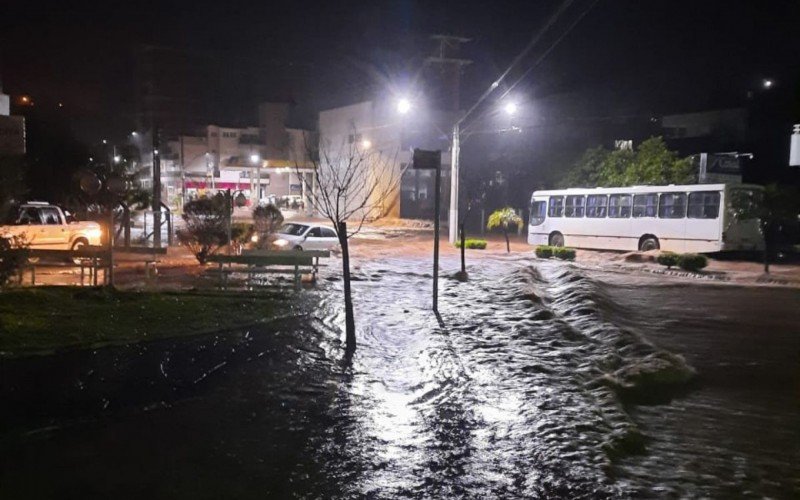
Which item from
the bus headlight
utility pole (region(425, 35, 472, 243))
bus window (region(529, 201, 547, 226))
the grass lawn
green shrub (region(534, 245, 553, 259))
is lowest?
the grass lawn

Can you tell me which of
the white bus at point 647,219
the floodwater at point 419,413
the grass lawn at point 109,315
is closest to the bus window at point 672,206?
the white bus at point 647,219

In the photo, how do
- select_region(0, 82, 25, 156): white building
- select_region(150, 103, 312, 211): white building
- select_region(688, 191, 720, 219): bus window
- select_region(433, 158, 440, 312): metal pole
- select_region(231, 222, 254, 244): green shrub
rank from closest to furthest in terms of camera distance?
select_region(0, 82, 25, 156): white building → select_region(433, 158, 440, 312): metal pole → select_region(231, 222, 254, 244): green shrub → select_region(688, 191, 720, 219): bus window → select_region(150, 103, 312, 211): white building

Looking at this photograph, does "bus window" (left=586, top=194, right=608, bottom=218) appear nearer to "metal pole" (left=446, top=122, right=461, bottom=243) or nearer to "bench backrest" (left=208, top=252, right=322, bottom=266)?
"metal pole" (left=446, top=122, right=461, bottom=243)

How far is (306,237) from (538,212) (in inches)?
536

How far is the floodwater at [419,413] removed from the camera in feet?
17.4

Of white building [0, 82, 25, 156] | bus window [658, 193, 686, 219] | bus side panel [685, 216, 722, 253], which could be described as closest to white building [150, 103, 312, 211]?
bus window [658, 193, 686, 219]

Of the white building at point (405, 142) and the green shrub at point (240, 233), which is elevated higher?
the white building at point (405, 142)

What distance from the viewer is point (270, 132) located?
77500 mm

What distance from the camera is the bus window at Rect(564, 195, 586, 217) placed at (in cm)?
3094

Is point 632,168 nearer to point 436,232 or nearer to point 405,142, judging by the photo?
point 405,142

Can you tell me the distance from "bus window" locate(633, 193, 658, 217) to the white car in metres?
13.1

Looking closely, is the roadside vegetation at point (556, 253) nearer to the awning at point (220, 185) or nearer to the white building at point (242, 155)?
the white building at point (242, 155)

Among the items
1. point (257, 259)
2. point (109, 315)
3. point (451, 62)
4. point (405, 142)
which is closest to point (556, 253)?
point (257, 259)

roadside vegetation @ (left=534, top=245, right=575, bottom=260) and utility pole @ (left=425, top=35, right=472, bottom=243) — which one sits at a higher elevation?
utility pole @ (left=425, top=35, right=472, bottom=243)
